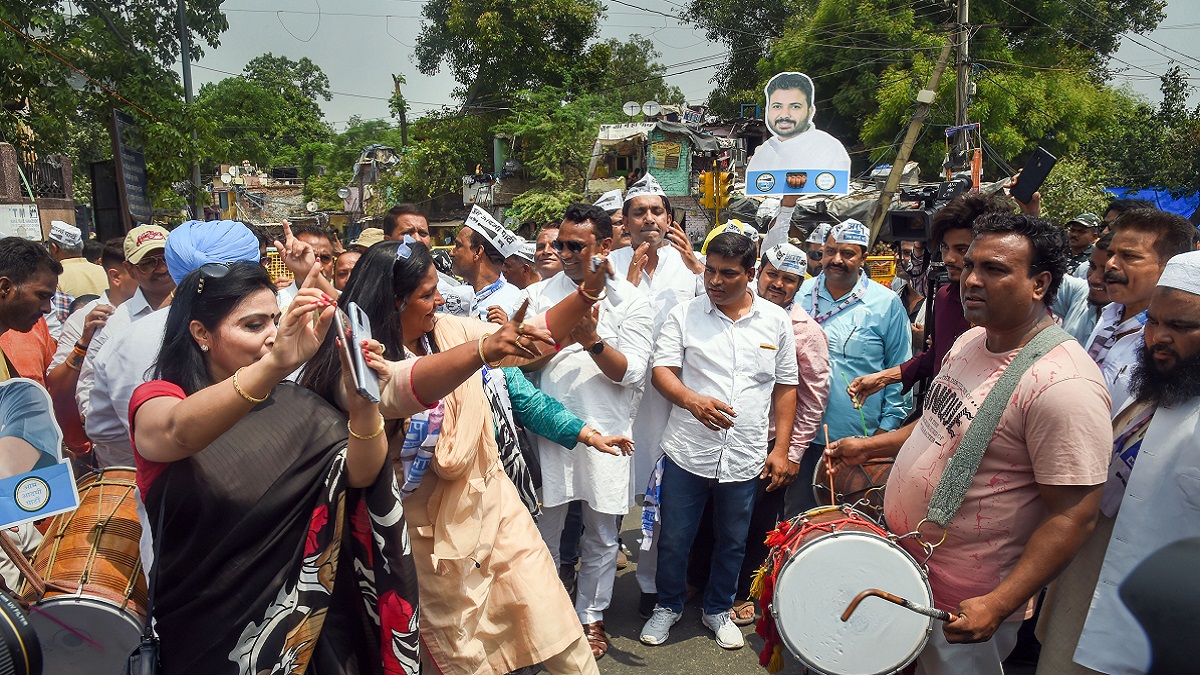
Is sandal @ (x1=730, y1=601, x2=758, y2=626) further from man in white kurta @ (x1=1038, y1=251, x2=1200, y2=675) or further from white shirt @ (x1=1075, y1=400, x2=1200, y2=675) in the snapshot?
white shirt @ (x1=1075, y1=400, x2=1200, y2=675)

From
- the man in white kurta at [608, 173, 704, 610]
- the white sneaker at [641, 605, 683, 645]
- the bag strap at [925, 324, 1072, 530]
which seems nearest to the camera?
the bag strap at [925, 324, 1072, 530]

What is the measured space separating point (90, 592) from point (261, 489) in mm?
916

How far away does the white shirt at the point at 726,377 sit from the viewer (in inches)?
163

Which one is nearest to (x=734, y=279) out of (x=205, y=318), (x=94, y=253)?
(x=205, y=318)

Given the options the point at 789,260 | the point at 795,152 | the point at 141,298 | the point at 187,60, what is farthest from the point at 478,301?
the point at 187,60

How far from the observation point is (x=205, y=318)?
2.25 metres

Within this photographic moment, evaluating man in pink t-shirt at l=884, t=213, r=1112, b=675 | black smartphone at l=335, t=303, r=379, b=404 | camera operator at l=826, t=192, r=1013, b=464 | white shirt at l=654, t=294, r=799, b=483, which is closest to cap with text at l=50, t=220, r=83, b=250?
white shirt at l=654, t=294, r=799, b=483

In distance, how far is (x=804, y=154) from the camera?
22.8ft

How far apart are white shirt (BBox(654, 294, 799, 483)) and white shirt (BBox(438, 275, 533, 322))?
923 mm


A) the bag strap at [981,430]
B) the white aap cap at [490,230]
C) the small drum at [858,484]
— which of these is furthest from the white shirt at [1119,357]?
the white aap cap at [490,230]

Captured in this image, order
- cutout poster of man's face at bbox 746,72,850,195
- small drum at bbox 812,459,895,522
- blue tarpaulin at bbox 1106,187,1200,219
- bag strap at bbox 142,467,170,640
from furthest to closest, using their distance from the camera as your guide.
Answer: blue tarpaulin at bbox 1106,187,1200,219 → cutout poster of man's face at bbox 746,72,850,195 → small drum at bbox 812,459,895,522 → bag strap at bbox 142,467,170,640

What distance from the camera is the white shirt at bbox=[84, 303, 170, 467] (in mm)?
3340

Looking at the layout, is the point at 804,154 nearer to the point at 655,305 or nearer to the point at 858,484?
the point at 655,305

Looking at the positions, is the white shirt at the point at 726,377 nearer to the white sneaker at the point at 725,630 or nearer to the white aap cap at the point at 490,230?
the white sneaker at the point at 725,630
